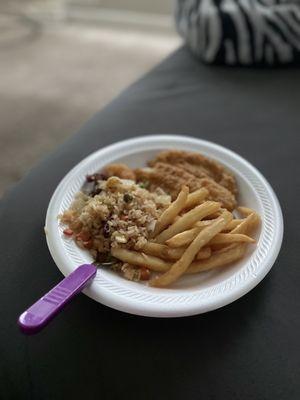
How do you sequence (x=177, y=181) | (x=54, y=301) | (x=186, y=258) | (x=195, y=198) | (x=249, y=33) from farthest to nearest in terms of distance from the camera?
1. (x=249, y=33)
2. (x=177, y=181)
3. (x=195, y=198)
4. (x=186, y=258)
5. (x=54, y=301)

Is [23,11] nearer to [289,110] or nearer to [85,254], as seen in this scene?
[289,110]

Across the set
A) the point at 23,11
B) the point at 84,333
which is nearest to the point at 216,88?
the point at 84,333

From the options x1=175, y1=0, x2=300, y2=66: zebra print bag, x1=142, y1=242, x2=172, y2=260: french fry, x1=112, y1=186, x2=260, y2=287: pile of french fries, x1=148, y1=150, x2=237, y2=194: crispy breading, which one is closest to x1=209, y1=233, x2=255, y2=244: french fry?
x1=112, y1=186, x2=260, y2=287: pile of french fries

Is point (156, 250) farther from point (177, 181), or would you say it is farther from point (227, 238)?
point (177, 181)

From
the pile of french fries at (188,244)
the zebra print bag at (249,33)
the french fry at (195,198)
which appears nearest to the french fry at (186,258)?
the pile of french fries at (188,244)

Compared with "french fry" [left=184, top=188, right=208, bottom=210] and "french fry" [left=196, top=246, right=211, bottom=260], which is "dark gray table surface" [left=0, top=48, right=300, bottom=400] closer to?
"french fry" [left=196, top=246, right=211, bottom=260]

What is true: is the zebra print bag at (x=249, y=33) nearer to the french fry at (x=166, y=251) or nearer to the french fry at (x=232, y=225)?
the french fry at (x=232, y=225)

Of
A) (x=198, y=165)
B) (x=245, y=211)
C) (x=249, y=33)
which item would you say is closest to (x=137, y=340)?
(x=245, y=211)

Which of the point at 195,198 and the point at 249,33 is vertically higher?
the point at 249,33
